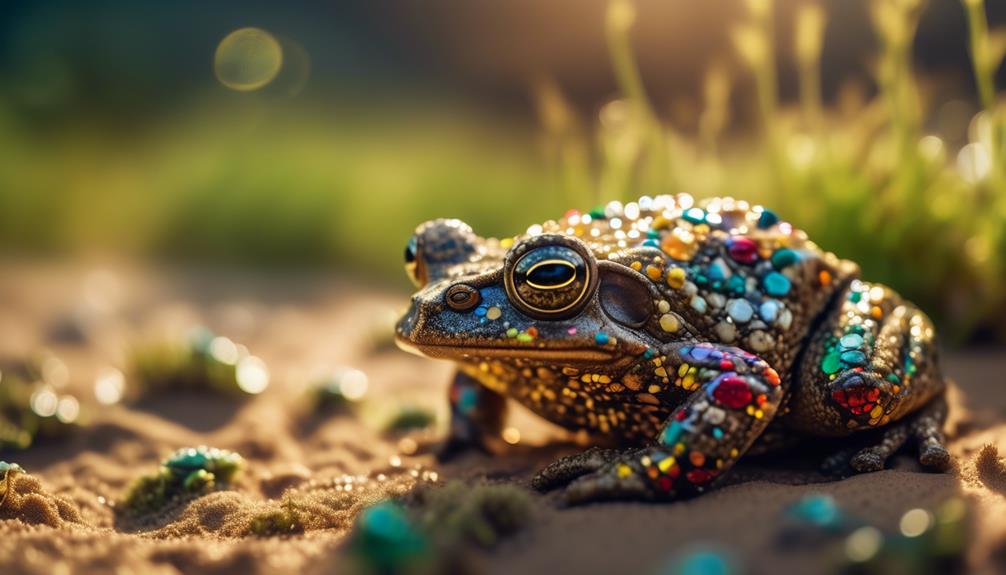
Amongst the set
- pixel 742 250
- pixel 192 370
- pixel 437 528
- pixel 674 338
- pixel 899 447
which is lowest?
pixel 899 447

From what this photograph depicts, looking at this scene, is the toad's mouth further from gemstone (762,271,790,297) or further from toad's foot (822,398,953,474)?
toad's foot (822,398,953,474)

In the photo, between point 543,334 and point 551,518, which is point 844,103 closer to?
point 543,334

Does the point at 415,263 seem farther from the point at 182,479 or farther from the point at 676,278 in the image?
the point at 182,479

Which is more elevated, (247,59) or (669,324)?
(247,59)

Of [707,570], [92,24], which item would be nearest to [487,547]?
[707,570]

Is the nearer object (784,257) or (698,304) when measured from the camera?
(698,304)

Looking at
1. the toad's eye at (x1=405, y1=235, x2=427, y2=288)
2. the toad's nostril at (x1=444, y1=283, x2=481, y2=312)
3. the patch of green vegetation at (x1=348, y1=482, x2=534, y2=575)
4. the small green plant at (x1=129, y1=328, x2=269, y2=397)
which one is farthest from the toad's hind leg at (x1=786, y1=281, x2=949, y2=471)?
the small green plant at (x1=129, y1=328, x2=269, y2=397)

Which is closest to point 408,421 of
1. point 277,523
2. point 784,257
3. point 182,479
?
point 182,479
